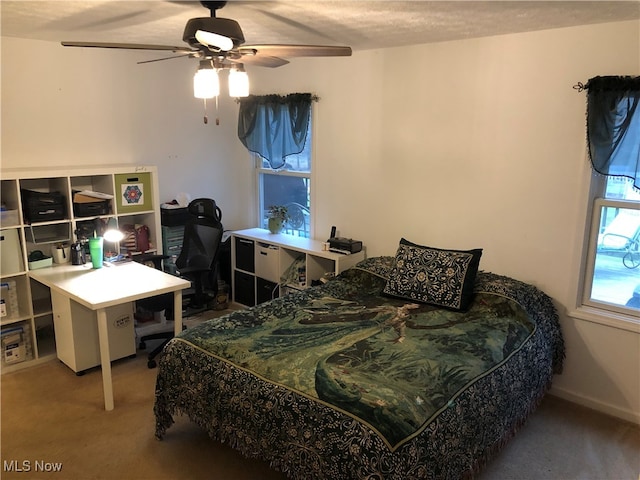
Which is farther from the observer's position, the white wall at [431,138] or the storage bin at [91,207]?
the storage bin at [91,207]

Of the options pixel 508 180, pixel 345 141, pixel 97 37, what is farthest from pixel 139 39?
pixel 508 180

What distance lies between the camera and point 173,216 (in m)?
4.35

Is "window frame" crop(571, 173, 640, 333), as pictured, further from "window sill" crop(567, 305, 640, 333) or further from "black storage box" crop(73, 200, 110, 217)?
"black storage box" crop(73, 200, 110, 217)

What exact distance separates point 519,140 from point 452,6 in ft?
3.69

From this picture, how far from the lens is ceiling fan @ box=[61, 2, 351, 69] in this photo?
2154 mm

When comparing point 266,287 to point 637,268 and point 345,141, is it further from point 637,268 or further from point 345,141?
point 637,268

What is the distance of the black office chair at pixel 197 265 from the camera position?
3.65 meters

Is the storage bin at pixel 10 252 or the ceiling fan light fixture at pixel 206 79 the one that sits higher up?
the ceiling fan light fixture at pixel 206 79

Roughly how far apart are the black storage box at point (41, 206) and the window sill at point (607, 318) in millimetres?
3485

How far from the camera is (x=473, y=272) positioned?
3.13 meters

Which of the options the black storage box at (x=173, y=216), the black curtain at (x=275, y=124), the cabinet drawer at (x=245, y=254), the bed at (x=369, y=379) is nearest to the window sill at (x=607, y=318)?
the bed at (x=369, y=379)

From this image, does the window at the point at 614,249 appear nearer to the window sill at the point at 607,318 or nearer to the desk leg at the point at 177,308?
the window sill at the point at 607,318

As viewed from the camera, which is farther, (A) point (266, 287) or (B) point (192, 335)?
(A) point (266, 287)

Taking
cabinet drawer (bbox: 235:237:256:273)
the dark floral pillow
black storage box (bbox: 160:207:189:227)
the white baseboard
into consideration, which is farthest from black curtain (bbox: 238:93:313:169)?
the white baseboard
